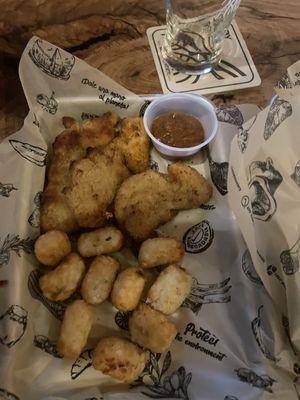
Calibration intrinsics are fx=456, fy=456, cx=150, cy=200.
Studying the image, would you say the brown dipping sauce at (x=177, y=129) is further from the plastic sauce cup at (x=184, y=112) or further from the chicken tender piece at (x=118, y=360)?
the chicken tender piece at (x=118, y=360)

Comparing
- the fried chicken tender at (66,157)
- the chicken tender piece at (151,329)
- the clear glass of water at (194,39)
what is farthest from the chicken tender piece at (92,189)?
the clear glass of water at (194,39)

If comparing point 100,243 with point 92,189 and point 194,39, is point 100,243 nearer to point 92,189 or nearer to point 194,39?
point 92,189

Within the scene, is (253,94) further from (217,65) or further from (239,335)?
(239,335)

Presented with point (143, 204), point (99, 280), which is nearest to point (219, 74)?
point (143, 204)

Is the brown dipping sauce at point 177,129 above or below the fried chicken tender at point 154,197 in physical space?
above

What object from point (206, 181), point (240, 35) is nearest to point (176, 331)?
point (206, 181)

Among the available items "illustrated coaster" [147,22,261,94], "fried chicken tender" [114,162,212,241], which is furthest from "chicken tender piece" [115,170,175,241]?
"illustrated coaster" [147,22,261,94]
